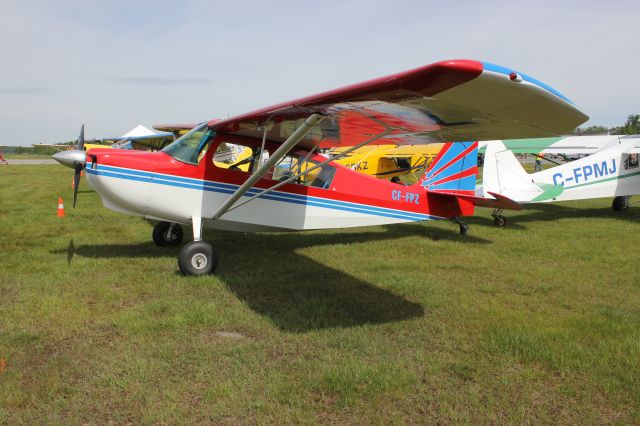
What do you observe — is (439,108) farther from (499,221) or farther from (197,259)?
(499,221)

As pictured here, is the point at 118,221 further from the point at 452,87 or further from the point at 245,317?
the point at 452,87

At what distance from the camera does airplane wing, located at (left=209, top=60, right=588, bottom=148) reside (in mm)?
2738

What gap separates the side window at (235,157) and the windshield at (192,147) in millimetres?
213

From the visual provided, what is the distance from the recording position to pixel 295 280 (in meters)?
5.68

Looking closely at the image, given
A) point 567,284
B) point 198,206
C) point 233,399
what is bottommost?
point 233,399

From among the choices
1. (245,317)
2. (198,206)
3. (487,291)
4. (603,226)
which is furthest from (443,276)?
(603,226)

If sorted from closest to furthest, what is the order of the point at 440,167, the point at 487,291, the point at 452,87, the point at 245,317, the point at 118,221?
the point at 452,87 → the point at 245,317 → the point at 487,291 → the point at 440,167 → the point at 118,221

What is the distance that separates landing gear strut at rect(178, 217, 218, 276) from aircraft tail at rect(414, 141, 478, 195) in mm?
4260

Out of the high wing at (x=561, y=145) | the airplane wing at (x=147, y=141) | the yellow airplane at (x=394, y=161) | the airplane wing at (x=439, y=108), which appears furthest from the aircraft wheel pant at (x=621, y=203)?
the airplane wing at (x=147, y=141)

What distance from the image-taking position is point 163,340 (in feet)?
12.5

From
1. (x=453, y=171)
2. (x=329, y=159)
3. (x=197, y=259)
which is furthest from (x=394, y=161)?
(x=197, y=259)

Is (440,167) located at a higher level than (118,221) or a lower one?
higher

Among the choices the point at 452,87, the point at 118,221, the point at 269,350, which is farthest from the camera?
the point at 118,221

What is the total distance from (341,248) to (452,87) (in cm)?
503
